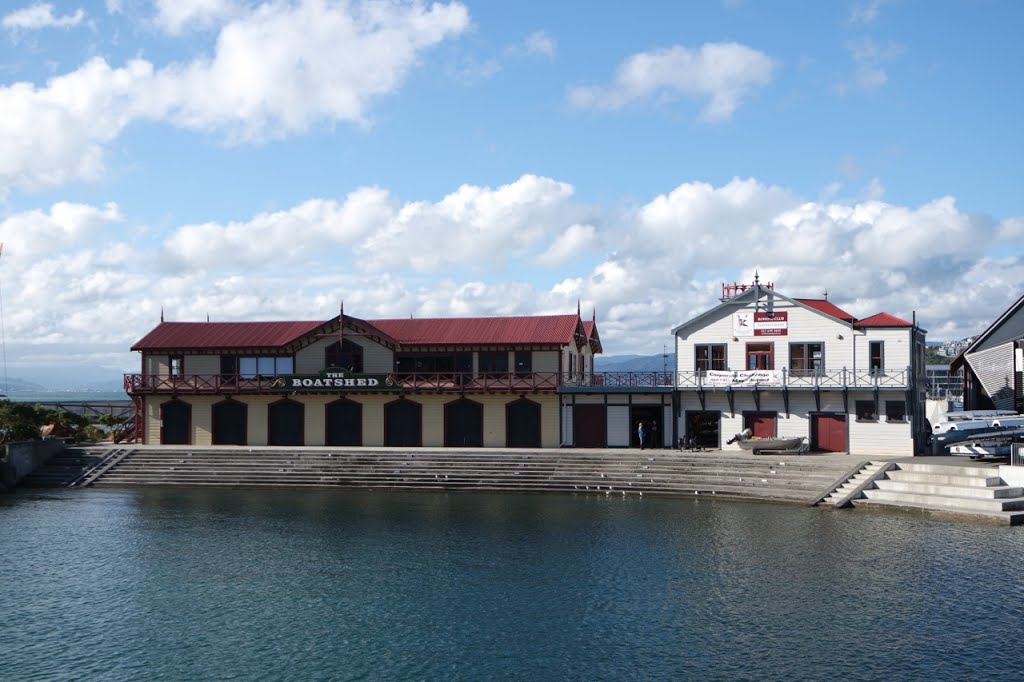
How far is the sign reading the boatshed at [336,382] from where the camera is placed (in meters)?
47.1

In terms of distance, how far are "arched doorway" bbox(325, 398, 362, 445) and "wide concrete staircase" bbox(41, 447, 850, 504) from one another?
1941 mm

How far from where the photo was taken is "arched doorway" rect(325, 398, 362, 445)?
159ft

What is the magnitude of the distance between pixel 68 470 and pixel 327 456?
13.3 m

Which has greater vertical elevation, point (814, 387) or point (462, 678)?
point (814, 387)

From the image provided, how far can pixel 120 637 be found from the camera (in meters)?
20.1

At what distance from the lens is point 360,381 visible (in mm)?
47281

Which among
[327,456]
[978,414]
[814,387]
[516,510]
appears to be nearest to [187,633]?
[516,510]

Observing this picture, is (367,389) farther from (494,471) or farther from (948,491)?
(948,491)

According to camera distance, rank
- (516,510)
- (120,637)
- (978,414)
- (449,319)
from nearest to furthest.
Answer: (120,637) < (516,510) < (978,414) < (449,319)

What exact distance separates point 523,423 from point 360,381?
29.2ft

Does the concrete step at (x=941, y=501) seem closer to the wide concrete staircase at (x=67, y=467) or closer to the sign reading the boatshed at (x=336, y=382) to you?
the sign reading the boatshed at (x=336, y=382)

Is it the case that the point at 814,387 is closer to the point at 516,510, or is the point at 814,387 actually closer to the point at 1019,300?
the point at 1019,300

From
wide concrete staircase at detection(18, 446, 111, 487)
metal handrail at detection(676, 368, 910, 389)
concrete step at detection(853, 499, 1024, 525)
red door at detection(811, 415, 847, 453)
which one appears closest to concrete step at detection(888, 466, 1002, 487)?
concrete step at detection(853, 499, 1024, 525)

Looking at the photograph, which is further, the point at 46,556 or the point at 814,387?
the point at 814,387
